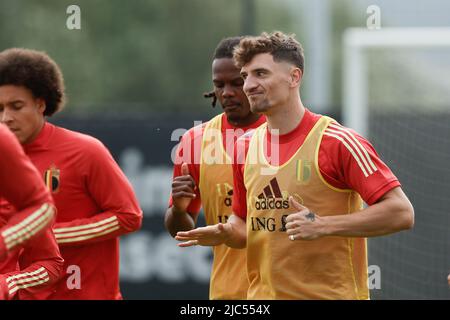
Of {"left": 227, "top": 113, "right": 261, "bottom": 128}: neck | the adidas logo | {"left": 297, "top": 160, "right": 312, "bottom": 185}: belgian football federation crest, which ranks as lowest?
the adidas logo

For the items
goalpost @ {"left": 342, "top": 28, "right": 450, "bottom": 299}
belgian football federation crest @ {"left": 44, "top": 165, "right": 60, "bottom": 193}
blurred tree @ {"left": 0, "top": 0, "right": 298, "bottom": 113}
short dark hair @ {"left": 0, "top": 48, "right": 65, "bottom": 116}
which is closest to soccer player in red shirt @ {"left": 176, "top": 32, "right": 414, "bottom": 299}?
belgian football federation crest @ {"left": 44, "top": 165, "right": 60, "bottom": 193}

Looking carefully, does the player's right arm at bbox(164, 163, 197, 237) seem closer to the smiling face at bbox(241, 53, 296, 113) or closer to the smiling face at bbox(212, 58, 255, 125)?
the smiling face at bbox(212, 58, 255, 125)

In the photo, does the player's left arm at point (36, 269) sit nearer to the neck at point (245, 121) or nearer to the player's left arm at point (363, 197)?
the player's left arm at point (363, 197)

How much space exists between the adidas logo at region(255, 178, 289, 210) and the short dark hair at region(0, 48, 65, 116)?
5.39 ft

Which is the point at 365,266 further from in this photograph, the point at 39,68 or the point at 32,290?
the point at 39,68

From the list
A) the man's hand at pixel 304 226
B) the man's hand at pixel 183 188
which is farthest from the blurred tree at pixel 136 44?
the man's hand at pixel 304 226

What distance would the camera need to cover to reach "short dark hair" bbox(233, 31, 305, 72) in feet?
22.1

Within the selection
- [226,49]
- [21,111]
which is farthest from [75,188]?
[226,49]

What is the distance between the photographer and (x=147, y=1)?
2981 cm

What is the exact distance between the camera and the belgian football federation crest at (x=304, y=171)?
638cm

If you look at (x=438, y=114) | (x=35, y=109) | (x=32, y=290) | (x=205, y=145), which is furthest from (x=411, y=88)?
(x=32, y=290)

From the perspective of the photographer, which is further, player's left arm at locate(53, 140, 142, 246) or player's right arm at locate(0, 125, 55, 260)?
player's left arm at locate(53, 140, 142, 246)

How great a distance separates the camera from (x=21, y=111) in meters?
7.18
